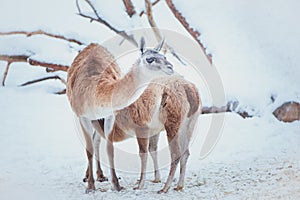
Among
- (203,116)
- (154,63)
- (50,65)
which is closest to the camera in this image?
(154,63)

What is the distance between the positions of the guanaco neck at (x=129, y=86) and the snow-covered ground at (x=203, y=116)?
0.29 meters

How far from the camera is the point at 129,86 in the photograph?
154 centimetres

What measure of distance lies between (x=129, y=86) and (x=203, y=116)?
0.47 meters

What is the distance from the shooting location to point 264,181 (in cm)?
176

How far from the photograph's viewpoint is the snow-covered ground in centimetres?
173

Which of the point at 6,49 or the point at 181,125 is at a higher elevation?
the point at 6,49

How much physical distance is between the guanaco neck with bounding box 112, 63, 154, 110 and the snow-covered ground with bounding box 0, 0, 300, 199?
0.29 m

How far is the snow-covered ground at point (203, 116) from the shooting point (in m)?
1.73

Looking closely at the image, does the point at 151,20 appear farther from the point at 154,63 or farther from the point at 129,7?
the point at 154,63

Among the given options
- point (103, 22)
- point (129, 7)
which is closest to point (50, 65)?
point (103, 22)

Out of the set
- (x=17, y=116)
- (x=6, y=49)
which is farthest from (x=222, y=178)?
(x=6, y=49)

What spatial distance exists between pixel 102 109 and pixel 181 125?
0.91 ft

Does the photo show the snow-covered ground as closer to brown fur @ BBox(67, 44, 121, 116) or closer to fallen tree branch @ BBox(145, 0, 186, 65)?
fallen tree branch @ BBox(145, 0, 186, 65)

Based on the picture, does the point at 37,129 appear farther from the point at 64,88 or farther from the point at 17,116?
the point at 64,88
